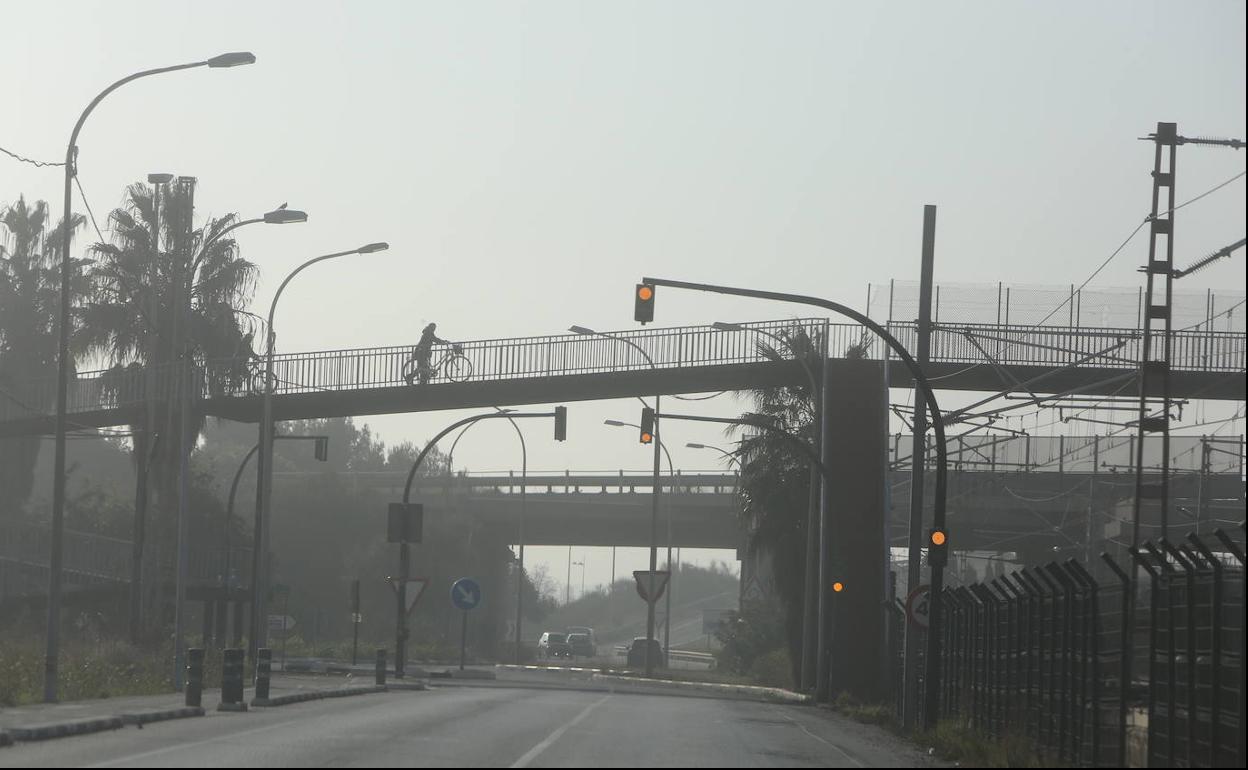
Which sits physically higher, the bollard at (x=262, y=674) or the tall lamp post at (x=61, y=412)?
the tall lamp post at (x=61, y=412)

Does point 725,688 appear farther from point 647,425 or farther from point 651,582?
point 647,425

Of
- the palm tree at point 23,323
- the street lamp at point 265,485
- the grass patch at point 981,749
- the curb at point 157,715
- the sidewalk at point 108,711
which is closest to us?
the grass patch at point 981,749

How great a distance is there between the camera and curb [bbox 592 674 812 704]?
4016cm

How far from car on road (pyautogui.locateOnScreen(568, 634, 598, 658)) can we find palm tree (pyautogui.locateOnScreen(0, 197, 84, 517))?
3615 centimetres

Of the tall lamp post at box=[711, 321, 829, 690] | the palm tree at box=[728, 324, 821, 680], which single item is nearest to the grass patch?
the tall lamp post at box=[711, 321, 829, 690]

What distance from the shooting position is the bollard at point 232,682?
25078 millimetres

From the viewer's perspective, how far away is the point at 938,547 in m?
24.5

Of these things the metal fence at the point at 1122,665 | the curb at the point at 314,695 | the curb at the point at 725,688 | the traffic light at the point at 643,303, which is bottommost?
the curb at the point at 725,688

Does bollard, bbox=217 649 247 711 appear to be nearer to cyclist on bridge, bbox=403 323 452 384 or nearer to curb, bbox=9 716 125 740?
curb, bbox=9 716 125 740

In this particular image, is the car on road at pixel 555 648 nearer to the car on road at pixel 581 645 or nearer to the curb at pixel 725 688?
the car on road at pixel 581 645

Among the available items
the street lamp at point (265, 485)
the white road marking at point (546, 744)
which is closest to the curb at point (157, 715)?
the white road marking at point (546, 744)

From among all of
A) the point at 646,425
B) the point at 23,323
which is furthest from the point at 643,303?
the point at 23,323

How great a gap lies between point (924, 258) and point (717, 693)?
19.0 meters

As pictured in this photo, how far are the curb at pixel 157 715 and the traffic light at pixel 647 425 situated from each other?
51.7 feet
